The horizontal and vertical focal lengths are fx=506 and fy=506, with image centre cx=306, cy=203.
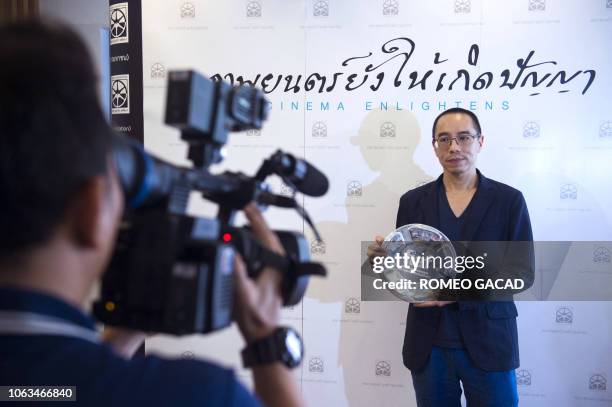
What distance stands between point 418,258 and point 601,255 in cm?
104

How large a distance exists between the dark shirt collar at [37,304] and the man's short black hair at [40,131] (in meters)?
0.04

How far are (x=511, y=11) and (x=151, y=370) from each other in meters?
2.65

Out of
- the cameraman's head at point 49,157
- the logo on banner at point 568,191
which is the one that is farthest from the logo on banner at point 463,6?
the cameraman's head at point 49,157

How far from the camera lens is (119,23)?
2.93 metres

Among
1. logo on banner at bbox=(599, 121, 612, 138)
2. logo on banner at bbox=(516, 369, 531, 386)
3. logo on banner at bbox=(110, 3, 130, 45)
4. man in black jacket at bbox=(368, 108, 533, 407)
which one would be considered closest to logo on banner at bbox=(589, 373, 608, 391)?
logo on banner at bbox=(516, 369, 531, 386)

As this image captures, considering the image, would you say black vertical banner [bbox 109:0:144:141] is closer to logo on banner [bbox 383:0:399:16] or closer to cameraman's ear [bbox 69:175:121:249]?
logo on banner [bbox 383:0:399:16]

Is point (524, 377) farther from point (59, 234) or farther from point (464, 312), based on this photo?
point (59, 234)

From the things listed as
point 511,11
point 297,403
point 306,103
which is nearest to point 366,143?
point 306,103

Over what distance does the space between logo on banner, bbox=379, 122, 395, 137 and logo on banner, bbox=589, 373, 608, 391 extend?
161 centimetres

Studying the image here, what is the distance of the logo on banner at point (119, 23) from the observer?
291 centimetres

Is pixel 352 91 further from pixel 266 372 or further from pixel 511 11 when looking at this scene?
pixel 266 372

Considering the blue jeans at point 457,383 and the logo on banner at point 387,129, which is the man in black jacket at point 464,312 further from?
the logo on banner at point 387,129

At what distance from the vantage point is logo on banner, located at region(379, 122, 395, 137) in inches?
106

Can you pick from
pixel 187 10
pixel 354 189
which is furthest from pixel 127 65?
pixel 354 189
